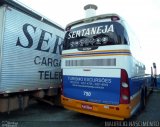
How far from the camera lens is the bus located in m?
6.11

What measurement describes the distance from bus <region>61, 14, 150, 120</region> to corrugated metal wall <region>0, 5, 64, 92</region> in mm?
1310

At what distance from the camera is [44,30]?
28.8ft

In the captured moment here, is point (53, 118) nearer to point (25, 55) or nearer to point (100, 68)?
point (25, 55)

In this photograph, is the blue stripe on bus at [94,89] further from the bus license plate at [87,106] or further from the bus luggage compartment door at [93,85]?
the bus license plate at [87,106]

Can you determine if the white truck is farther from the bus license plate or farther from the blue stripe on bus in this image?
the bus license plate

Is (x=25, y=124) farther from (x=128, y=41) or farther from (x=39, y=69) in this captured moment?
(x=128, y=41)

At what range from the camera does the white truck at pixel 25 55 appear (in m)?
6.67

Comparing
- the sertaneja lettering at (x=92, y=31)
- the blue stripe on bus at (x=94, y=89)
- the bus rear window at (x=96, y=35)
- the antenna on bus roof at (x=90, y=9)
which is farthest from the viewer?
the antenna on bus roof at (x=90, y=9)

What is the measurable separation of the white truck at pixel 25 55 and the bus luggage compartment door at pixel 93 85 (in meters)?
1.42

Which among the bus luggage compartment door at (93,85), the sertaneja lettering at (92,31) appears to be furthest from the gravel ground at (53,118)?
the sertaneja lettering at (92,31)

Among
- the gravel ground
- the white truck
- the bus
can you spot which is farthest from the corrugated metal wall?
the bus

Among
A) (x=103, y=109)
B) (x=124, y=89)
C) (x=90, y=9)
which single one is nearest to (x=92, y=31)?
(x=124, y=89)

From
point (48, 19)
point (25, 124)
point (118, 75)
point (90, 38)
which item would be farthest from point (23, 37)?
point (118, 75)

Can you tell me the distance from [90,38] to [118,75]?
166 centimetres
